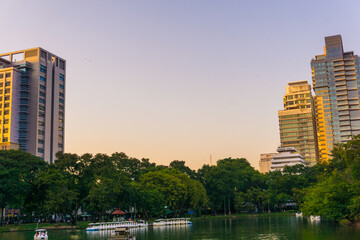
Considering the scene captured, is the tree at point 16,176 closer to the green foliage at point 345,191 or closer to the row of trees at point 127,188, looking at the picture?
the row of trees at point 127,188

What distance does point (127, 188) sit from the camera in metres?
80.6

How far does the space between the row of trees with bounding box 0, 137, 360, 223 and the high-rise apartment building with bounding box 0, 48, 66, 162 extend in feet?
164

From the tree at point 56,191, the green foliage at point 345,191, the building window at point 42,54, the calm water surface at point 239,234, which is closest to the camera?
the calm water surface at point 239,234

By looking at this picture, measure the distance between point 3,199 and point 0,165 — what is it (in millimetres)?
6520

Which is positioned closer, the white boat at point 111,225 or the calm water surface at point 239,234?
the calm water surface at point 239,234

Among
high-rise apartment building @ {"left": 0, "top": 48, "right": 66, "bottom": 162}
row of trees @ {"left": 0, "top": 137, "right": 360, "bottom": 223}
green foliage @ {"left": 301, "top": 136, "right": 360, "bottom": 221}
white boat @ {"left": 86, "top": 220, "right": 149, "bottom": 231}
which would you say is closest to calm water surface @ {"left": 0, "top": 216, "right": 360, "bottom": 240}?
green foliage @ {"left": 301, "top": 136, "right": 360, "bottom": 221}

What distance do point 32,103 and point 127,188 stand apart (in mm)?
82440

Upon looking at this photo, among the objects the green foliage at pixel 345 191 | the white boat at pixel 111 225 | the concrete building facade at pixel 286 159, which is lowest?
the white boat at pixel 111 225

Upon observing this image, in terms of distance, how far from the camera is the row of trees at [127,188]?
56.0 meters

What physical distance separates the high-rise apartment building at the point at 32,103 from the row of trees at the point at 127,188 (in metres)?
49.9

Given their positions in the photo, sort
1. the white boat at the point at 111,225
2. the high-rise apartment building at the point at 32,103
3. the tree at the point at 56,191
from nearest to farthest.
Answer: the white boat at the point at 111,225, the tree at the point at 56,191, the high-rise apartment building at the point at 32,103

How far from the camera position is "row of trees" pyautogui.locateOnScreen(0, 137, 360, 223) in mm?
56031

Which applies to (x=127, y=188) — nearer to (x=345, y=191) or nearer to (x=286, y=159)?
(x=345, y=191)

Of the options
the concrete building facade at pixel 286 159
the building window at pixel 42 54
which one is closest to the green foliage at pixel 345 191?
the building window at pixel 42 54
